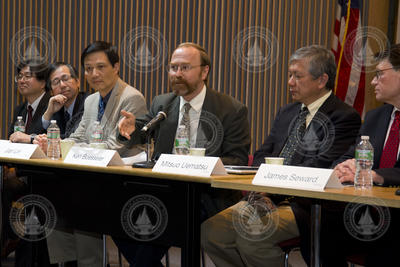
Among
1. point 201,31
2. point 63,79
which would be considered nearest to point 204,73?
point 63,79

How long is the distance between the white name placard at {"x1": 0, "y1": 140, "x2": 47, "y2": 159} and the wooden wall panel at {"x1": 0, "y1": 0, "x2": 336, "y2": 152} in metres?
2.29

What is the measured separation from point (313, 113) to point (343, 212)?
75cm

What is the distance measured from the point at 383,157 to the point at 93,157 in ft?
4.45

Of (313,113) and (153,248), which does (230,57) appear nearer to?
(313,113)

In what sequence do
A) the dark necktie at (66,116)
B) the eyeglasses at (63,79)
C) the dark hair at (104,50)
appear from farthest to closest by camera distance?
the eyeglasses at (63,79)
the dark necktie at (66,116)
the dark hair at (104,50)

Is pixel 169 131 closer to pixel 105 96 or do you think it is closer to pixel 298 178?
pixel 105 96

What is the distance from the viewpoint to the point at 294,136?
289 cm

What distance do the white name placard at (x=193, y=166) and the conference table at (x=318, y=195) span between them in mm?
69

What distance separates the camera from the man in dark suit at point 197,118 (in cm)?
292

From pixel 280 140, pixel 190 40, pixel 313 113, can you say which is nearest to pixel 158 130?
Answer: pixel 280 140

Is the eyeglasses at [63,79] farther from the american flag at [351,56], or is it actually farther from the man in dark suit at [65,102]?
the american flag at [351,56]

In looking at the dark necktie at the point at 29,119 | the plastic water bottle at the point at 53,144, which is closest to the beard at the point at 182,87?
the plastic water bottle at the point at 53,144

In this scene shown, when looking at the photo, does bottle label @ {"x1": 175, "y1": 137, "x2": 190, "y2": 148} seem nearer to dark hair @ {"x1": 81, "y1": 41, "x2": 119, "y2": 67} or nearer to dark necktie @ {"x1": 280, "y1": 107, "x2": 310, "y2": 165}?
dark necktie @ {"x1": 280, "y1": 107, "x2": 310, "y2": 165}

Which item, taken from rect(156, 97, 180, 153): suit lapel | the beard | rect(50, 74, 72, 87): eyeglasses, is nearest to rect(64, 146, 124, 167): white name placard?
rect(156, 97, 180, 153): suit lapel
